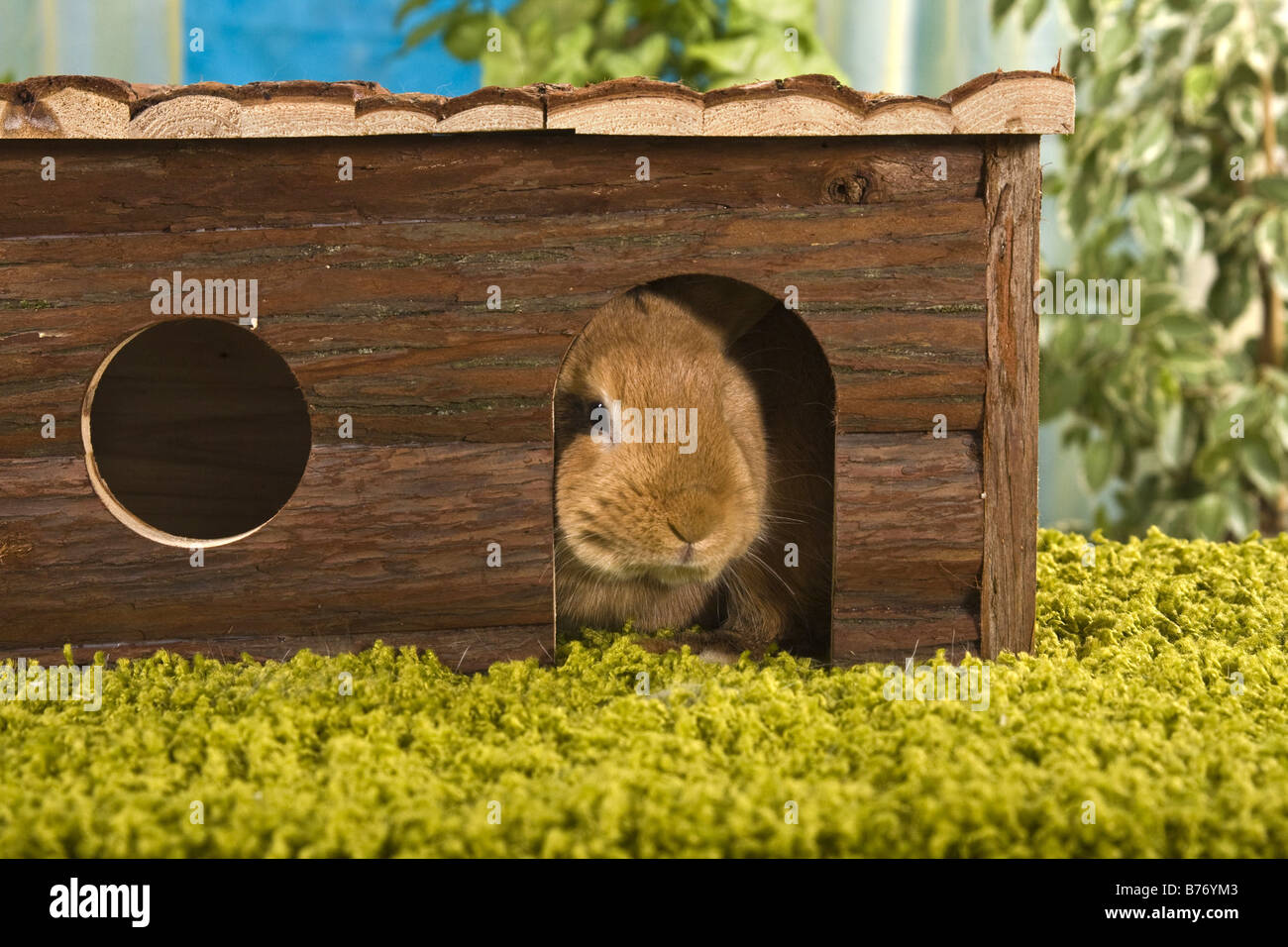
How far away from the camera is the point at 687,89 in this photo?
1.66 meters

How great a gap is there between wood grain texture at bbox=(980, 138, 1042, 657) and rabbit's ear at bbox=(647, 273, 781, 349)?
434 millimetres

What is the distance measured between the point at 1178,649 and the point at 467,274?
135cm

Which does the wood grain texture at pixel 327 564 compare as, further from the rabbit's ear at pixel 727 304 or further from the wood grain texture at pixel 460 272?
the rabbit's ear at pixel 727 304

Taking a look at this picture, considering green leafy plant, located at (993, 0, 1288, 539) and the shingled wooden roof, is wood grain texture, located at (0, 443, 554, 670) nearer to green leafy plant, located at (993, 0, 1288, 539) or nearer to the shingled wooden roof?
the shingled wooden roof

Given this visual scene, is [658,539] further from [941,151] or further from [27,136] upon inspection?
[27,136]

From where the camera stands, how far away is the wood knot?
1.73m

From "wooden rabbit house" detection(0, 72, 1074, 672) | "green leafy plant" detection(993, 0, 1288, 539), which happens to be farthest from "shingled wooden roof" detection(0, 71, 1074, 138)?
"green leafy plant" detection(993, 0, 1288, 539)

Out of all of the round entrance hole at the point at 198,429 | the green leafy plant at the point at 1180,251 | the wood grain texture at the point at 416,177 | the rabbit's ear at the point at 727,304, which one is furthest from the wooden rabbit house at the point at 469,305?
the green leafy plant at the point at 1180,251

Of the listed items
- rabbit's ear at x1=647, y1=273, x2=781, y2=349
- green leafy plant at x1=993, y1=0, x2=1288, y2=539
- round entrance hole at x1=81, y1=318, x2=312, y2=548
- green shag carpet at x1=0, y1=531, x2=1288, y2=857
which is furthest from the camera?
green leafy plant at x1=993, y1=0, x2=1288, y2=539

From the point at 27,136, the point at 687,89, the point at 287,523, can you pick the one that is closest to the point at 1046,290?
the point at 687,89

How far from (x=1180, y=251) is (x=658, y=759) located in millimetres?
2988

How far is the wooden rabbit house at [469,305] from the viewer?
1667 millimetres

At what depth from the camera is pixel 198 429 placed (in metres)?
2.49

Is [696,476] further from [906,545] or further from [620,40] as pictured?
[620,40]
